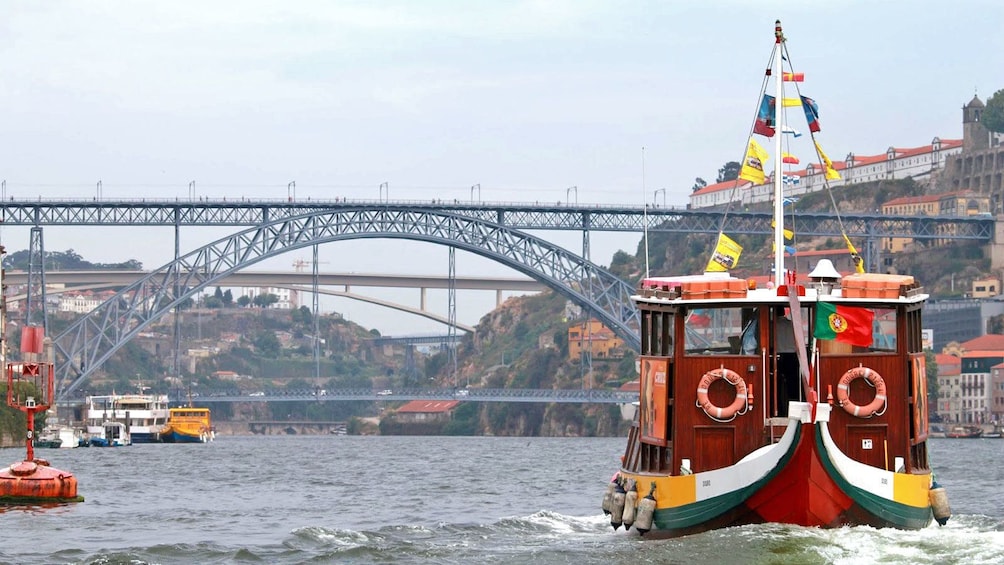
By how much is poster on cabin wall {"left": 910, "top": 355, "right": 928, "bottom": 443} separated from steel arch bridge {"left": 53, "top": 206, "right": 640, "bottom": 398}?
64069 millimetres

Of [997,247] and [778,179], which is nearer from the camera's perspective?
[778,179]

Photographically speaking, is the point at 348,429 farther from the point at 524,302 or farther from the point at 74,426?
the point at 74,426

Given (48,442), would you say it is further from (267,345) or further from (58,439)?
(267,345)

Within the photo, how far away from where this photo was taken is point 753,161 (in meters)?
22.8

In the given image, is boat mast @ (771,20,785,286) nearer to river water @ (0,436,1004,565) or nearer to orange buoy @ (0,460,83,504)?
river water @ (0,436,1004,565)

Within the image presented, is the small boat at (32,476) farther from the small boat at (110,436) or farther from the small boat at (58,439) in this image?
the small boat at (110,436)

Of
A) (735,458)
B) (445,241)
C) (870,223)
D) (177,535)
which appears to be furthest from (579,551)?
(870,223)

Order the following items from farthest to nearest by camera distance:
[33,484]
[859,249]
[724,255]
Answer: [859,249], [33,484], [724,255]

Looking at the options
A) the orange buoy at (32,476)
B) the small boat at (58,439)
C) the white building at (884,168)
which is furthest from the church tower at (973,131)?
the orange buoy at (32,476)

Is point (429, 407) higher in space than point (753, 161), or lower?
lower

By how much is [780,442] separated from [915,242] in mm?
108689

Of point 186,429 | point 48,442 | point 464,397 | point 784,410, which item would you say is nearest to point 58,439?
point 48,442

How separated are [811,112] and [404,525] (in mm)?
9138

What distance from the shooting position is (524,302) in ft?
472
